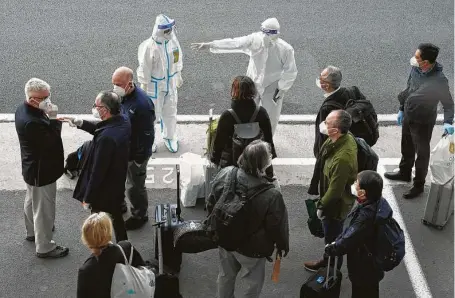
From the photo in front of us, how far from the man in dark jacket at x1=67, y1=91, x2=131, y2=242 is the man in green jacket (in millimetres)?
1788

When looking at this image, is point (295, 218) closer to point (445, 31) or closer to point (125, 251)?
point (125, 251)

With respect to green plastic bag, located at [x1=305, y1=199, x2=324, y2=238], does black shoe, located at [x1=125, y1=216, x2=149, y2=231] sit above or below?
below

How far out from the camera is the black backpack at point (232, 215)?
5555mm

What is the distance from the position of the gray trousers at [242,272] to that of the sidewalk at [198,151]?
231cm

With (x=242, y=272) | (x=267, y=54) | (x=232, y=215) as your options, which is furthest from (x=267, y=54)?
(x=232, y=215)

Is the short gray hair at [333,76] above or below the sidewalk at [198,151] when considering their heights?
above

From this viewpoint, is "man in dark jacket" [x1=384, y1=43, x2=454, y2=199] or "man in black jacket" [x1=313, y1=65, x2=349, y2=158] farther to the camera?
"man in dark jacket" [x1=384, y1=43, x2=454, y2=199]

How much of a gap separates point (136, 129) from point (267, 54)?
6.83ft

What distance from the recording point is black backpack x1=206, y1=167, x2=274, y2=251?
18.2ft

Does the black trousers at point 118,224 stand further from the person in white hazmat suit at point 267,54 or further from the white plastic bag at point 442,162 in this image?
the white plastic bag at point 442,162

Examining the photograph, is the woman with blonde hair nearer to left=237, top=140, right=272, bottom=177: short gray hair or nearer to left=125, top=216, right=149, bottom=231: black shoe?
left=237, top=140, right=272, bottom=177: short gray hair

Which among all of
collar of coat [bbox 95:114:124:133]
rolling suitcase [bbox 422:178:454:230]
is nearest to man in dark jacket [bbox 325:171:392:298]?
rolling suitcase [bbox 422:178:454:230]

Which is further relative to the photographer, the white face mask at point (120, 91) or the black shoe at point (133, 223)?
the black shoe at point (133, 223)

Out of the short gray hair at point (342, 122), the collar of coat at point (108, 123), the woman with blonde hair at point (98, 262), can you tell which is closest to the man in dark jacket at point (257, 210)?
the short gray hair at point (342, 122)
